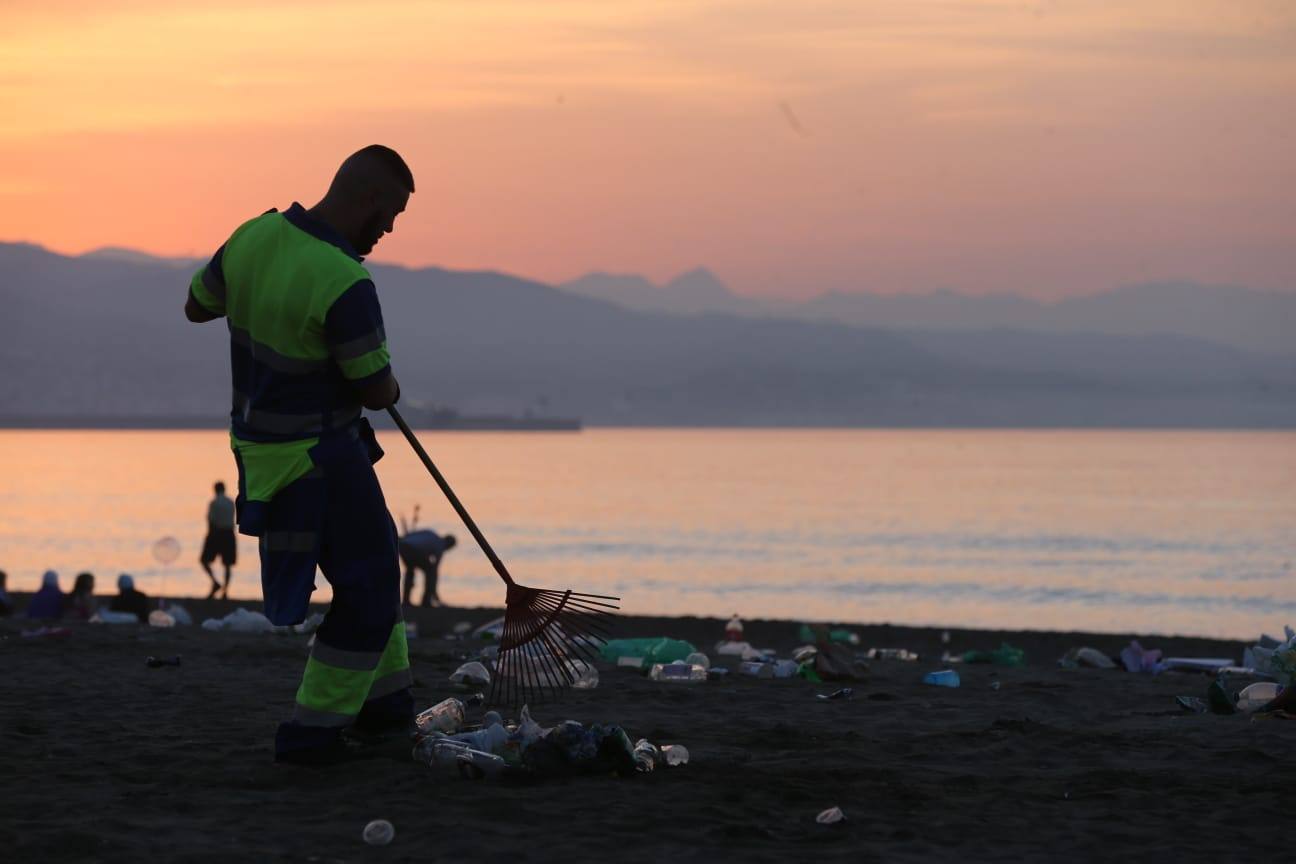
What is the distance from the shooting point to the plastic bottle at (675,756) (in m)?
5.93

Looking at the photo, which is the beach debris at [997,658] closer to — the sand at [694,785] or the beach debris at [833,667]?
the beach debris at [833,667]

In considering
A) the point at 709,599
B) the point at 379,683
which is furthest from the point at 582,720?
the point at 709,599

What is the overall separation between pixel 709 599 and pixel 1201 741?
29887 millimetres

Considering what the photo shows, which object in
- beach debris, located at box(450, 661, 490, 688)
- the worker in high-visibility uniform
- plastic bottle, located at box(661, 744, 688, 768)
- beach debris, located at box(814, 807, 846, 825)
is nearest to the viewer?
beach debris, located at box(814, 807, 846, 825)

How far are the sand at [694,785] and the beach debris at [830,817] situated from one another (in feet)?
0.12

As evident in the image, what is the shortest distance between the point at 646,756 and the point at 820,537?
51.0 meters

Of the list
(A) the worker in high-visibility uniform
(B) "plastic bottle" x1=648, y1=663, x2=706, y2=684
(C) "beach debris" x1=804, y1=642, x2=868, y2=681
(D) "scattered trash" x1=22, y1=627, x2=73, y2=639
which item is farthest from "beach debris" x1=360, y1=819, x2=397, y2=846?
(D) "scattered trash" x1=22, y1=627, x2=73, y2=639

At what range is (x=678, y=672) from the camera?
29.6 ft

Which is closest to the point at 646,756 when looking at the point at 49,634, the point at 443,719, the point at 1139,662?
the point at 443,719

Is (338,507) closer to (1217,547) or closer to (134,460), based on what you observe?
(1217,547)

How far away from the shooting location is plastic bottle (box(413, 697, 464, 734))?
6.50 metres

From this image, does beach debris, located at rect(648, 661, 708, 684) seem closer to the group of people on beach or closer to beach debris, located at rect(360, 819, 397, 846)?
beach debris, located at rect(360, 819, 397, 846)

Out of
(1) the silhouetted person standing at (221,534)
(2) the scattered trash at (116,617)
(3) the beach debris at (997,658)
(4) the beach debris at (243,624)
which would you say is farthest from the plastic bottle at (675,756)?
(1) the silhouetted person standing at (221,534)

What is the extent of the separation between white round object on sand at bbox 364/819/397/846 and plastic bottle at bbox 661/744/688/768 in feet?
4.32
